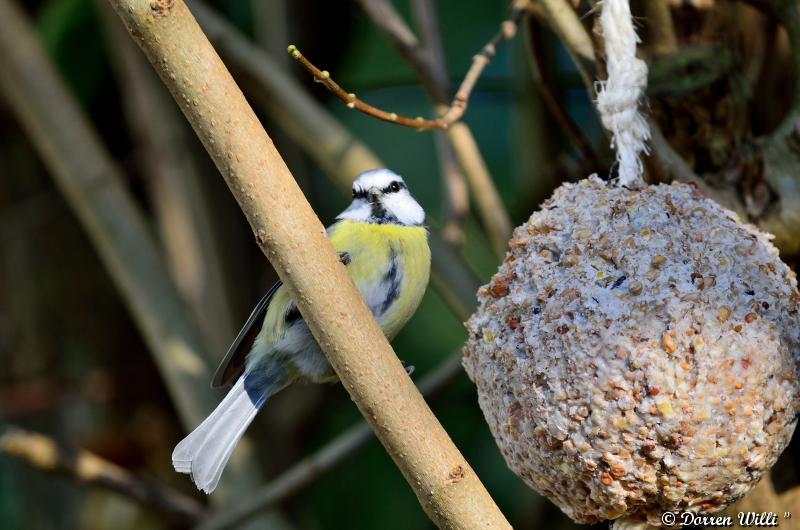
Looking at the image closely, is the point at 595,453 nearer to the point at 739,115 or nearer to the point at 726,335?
the point at 726,335

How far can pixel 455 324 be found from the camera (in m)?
3.12

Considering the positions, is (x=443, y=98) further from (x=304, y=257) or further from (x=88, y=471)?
(x=88, y=471)

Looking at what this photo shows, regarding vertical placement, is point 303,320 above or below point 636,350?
above

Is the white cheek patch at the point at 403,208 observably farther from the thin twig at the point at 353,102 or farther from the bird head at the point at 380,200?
the thin twig at the point at 353,102

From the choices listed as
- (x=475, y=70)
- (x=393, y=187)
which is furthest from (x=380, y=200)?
(x=475, y=70)

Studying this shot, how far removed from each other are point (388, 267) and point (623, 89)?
581 millimetres

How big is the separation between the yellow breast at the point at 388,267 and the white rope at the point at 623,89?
0.52 meters

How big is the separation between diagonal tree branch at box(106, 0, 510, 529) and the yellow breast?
0.54 metres

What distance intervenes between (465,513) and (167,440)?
1881 mm

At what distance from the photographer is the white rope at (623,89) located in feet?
3.99

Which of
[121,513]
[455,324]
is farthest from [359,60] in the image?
[121,513]

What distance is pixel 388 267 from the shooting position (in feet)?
5.44

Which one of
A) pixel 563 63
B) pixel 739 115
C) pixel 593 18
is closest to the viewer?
pixel 593 18

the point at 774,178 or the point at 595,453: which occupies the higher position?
the point at 774,178
